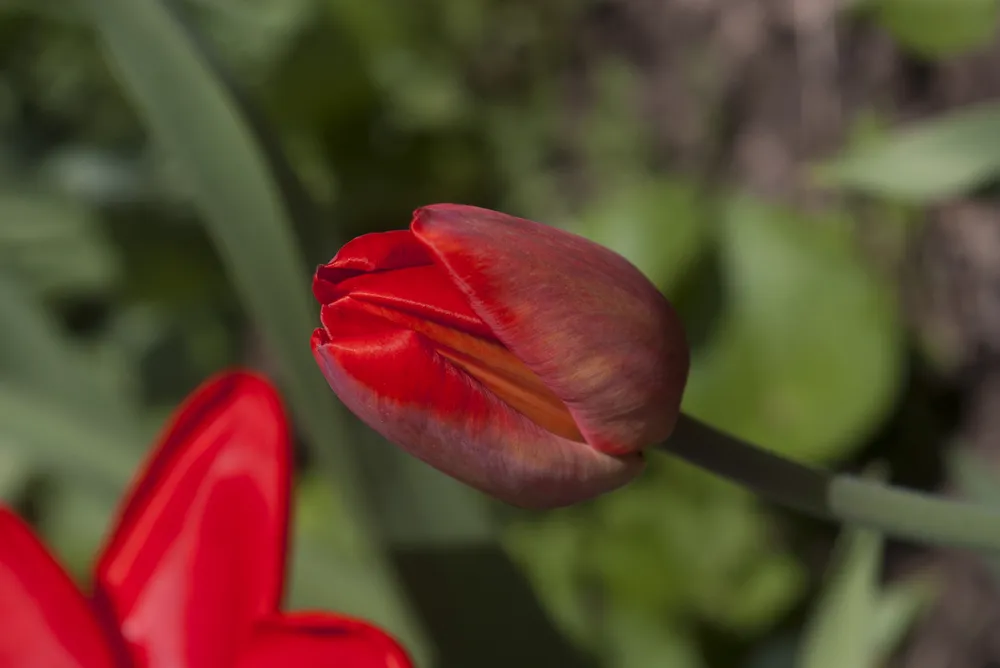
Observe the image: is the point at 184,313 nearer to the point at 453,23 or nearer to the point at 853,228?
the point at 453,23

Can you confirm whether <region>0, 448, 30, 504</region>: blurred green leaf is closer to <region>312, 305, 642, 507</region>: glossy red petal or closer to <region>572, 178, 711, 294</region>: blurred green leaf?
<region>572, 178, 711, 294</region>: blurred green leaf

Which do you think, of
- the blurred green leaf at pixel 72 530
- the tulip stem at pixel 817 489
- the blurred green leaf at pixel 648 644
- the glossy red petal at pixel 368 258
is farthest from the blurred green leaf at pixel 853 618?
the blurred green leaf at pixel 72 530

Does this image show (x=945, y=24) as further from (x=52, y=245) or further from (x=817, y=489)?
(x=52, y=245)

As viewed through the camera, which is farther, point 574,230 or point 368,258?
point 574,230

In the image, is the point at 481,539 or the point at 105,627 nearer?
the point at 105,627

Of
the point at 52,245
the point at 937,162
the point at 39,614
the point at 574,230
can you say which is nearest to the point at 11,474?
the point at 52,245

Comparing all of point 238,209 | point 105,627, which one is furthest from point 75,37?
point 105,627
